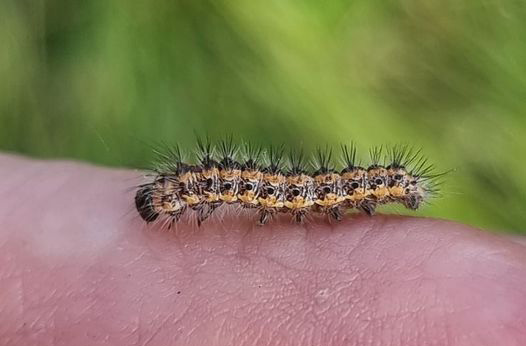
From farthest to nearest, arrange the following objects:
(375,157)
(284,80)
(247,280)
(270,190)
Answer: (284,80), (375,157), (270,190), (247,280)

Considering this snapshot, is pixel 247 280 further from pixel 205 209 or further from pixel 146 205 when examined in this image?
pixel 146 205

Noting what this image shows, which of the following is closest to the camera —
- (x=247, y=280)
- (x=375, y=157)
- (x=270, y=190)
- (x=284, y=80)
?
(x=247, y=280)

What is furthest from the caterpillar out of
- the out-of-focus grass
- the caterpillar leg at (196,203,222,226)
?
the out-of-focus grass

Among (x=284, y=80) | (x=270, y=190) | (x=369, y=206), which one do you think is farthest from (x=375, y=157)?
(x=284, y=80)

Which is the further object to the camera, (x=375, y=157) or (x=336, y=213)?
(x=375, y=157)

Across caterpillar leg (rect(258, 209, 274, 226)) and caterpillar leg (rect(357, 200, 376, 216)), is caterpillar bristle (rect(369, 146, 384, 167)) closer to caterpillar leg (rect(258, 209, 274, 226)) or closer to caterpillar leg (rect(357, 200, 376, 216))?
caterpillar leg (rect(357, 200, 376, 216))

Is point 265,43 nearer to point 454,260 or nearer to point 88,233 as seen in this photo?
point 88,233
